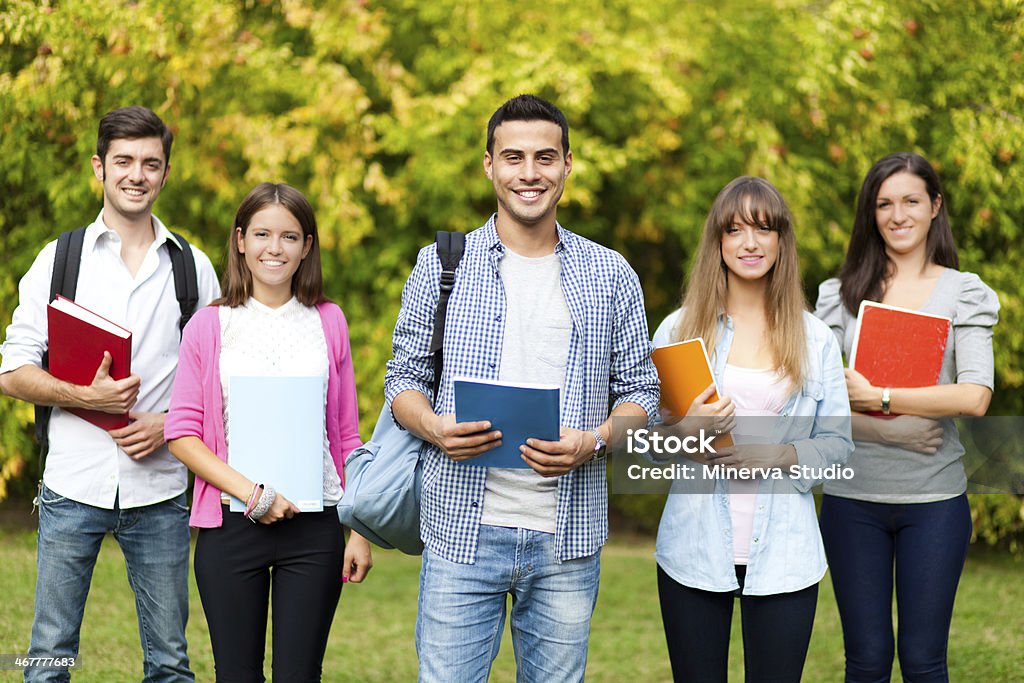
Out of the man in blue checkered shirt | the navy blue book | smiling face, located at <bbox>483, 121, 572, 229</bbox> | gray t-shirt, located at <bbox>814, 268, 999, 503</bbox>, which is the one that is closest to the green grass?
gray t-shirt, located at <bbox>814, 268, 999, 503</bbox>

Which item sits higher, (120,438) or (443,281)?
(443,281)

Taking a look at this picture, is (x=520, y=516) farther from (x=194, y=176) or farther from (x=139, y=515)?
(x=194, y=176)

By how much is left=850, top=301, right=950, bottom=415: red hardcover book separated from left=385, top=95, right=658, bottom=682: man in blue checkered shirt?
38.7 inches

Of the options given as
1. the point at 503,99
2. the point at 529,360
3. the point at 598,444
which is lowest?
the point at 598,444

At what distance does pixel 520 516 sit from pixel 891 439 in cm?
149

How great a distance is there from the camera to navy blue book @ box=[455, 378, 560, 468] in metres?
2.76

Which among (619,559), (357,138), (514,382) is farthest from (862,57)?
(514,382)

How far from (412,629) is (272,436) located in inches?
143

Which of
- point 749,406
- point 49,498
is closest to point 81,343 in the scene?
point 49,498

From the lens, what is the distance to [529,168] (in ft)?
10.1

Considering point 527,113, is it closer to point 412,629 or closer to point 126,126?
point 126,126

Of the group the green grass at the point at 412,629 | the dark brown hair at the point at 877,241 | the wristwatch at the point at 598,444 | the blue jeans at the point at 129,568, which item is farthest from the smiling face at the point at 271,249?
the green grass at the point at 412,629

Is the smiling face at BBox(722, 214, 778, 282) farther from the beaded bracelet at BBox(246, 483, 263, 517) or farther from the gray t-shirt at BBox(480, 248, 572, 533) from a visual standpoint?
the beaded bracelet at BBox(246, 483, 263, 517)

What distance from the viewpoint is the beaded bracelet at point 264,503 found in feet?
10.7
